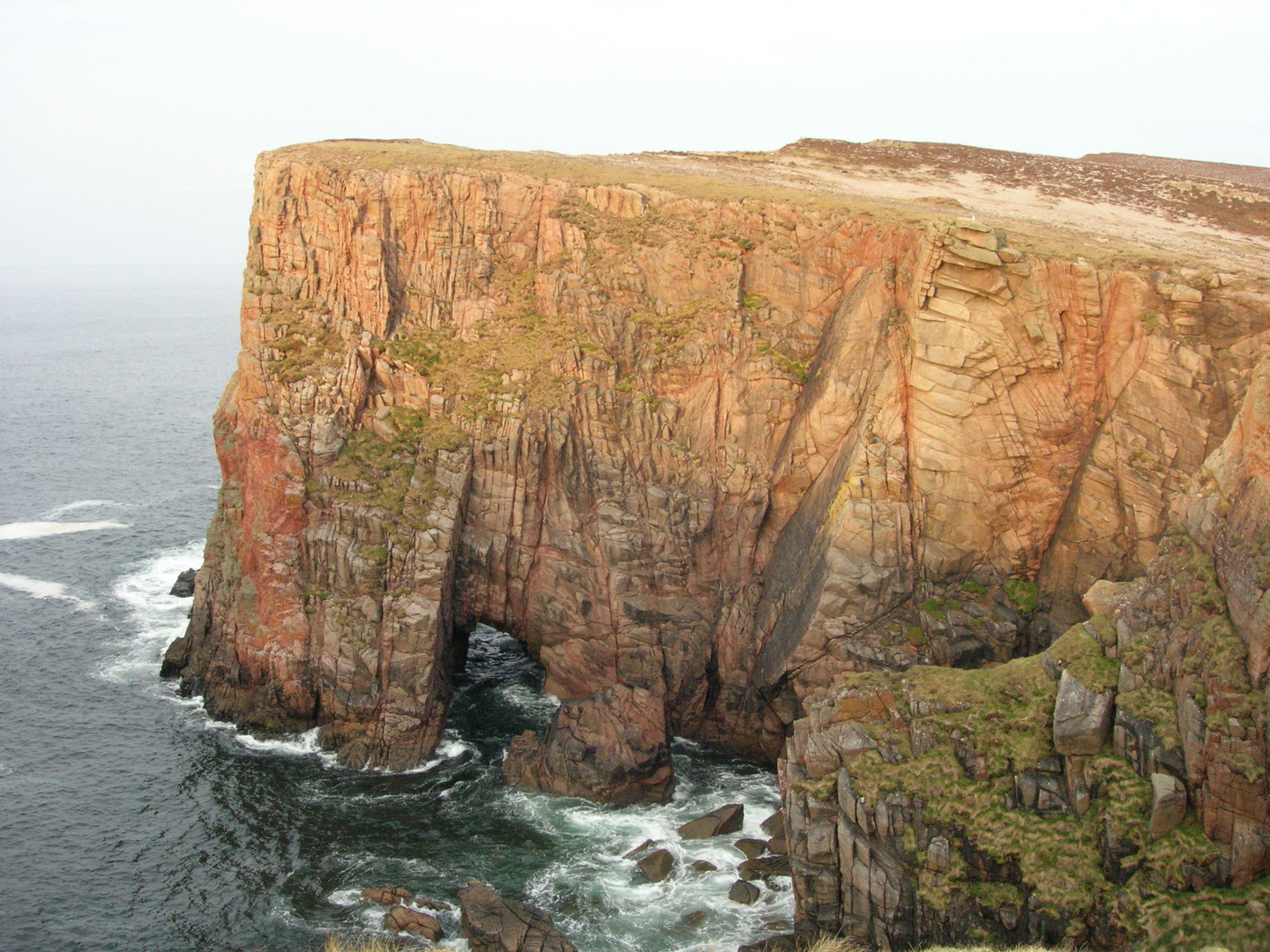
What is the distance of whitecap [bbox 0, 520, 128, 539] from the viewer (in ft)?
252

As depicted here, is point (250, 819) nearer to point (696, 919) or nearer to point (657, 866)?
point (657, 866)

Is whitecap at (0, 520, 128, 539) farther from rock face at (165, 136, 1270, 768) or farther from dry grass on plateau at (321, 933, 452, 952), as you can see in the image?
dry grass on plateau at (321, 933, 452, 952)

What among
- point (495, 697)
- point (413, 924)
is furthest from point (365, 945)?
point (495, 697)

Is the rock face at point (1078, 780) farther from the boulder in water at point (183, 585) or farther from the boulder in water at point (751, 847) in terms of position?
the boulder in water at point (183, 585)

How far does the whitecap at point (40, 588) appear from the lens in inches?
2596

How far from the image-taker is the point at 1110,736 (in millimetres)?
32844

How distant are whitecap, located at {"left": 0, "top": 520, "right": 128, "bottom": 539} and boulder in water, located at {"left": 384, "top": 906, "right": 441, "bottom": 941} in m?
53.0

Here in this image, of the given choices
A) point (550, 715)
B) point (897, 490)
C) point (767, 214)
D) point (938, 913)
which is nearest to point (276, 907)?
point (550, 715)

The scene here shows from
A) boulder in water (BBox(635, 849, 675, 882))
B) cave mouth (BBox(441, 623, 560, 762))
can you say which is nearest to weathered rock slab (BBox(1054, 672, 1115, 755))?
boulder in water (BBox(635, 849, 675, 882))

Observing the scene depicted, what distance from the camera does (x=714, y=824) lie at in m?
43.4

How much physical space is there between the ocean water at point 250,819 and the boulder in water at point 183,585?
2.31 feet

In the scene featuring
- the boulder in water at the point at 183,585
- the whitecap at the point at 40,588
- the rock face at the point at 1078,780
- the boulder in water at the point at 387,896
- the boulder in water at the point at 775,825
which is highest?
the rock face at the point at 1078,780

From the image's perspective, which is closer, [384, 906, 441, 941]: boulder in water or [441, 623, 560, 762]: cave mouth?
[384, 906, 441, 941]: boulder in water

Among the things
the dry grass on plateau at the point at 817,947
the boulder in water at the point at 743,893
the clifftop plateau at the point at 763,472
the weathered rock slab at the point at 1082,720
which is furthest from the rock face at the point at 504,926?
the weathered rock slab at the point at 1082,720
